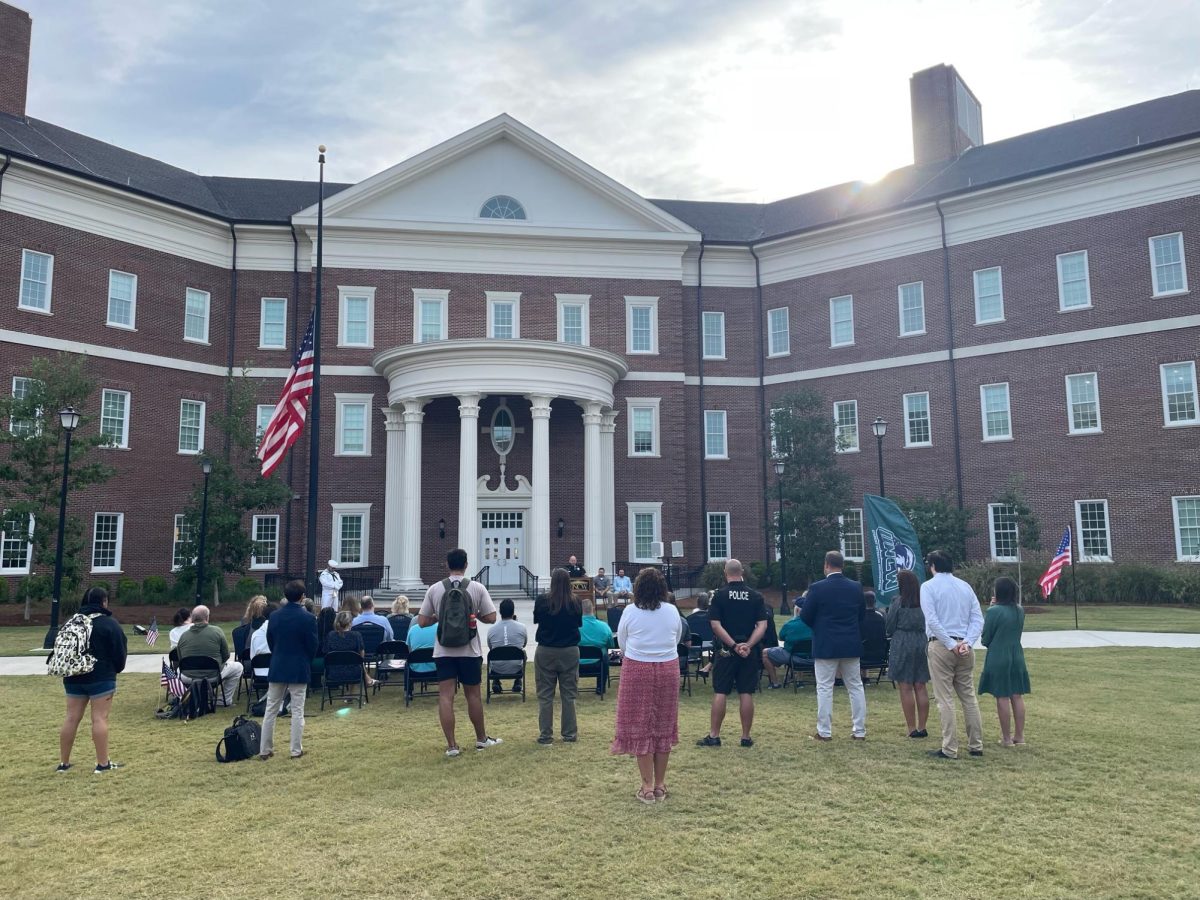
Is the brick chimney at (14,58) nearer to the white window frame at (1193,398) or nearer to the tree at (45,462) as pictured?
the tree at (45,462)

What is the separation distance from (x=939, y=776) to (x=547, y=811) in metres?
3.56

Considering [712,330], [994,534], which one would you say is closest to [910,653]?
[994,534]

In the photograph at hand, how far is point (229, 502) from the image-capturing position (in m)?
25.6

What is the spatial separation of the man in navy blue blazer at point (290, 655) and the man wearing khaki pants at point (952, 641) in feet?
20.4

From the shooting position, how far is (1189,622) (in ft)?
Answer: 62.9

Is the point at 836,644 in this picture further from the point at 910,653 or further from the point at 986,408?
the point at 986,408

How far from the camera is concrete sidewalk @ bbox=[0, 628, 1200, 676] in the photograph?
14.3 meters

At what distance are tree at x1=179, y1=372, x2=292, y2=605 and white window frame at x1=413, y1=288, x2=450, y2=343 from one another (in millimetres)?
6541

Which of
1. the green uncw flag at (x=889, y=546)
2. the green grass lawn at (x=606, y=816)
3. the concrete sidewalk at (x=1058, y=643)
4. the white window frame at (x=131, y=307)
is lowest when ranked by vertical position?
the green grass lawn at (x=606, y=816)

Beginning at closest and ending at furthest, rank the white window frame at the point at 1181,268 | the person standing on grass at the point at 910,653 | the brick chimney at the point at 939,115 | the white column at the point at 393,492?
the person standing on grass at the point at 910,653 < the white window frame at the point at 1181,268 < the white column at the point at 393,492 < the brick chimney at the point at 939,115

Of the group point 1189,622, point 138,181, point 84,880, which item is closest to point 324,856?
point 84,880

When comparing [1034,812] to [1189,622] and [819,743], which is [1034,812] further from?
[1189,622]

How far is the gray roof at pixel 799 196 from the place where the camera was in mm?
27422

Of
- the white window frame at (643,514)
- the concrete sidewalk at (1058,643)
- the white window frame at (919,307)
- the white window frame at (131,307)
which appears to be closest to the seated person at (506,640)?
the concrete sidewalk at (1058,643)
